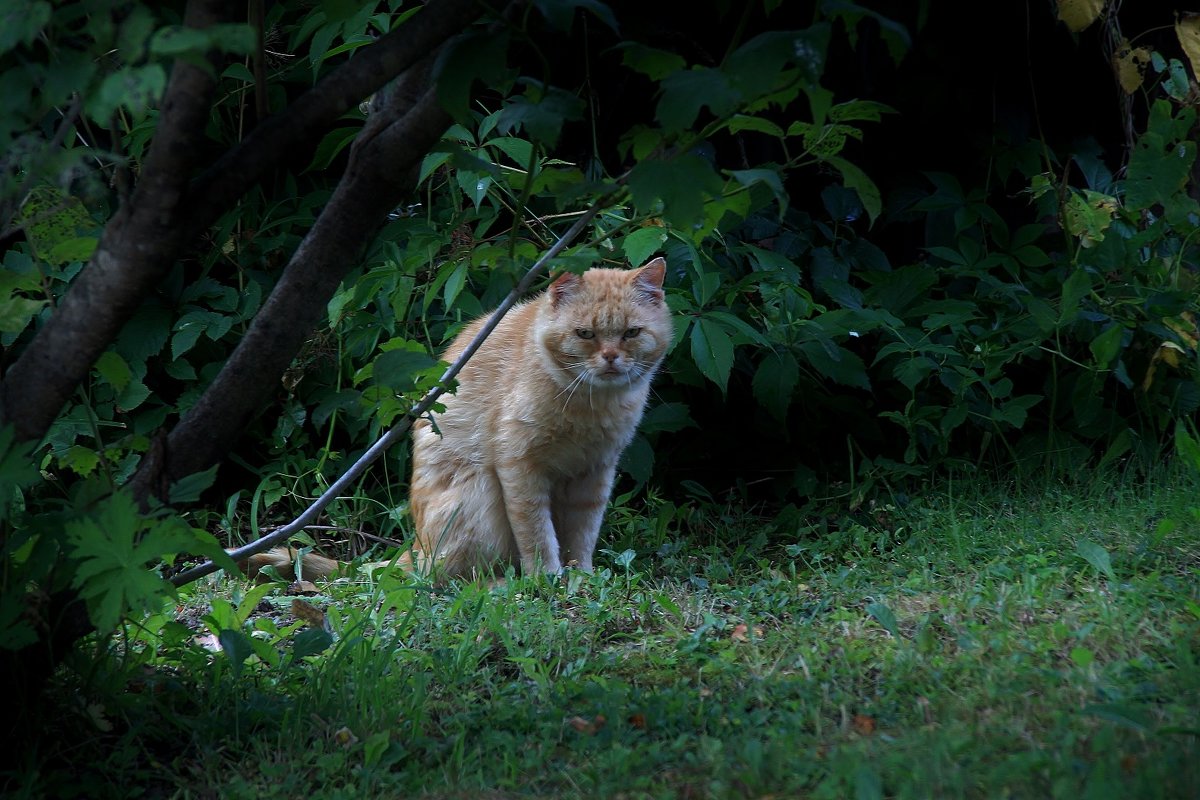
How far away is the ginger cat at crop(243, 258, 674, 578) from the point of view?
406 cm

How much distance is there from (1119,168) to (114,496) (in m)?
4.60

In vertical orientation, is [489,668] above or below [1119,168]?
below

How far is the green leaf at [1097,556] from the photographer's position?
10.2 feet

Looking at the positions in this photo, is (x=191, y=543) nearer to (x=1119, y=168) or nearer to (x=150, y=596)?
(x=150, y=596)

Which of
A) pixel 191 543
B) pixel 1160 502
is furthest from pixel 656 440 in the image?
pixel 191 543

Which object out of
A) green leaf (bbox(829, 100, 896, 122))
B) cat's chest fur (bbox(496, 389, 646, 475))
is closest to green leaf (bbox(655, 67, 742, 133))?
green leaf (bbox(829, 100, 896, 122))

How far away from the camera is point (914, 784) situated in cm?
Result: 204

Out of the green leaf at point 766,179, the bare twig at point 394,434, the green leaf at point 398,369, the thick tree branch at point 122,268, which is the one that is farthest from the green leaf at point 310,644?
the green leaf at point 766,179

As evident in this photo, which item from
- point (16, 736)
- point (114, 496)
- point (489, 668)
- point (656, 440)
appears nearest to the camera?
point (114, 496)

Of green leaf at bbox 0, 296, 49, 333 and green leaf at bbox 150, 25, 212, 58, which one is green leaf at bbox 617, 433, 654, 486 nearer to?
green leaf at bbox 0, 296, 49, 333

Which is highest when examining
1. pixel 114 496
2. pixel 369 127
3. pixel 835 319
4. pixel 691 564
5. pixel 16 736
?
pixel 369 127

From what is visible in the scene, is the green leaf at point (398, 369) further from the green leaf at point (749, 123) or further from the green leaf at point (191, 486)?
the green leaf at point (749, 123)

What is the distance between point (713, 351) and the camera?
3996mm

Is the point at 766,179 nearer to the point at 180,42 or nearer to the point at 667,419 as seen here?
the point at 180,42
